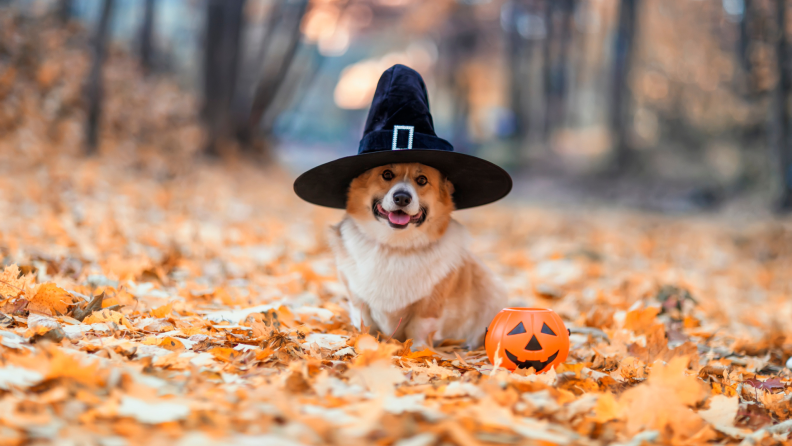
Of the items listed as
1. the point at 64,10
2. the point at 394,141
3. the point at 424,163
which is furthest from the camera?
the point at 64,10

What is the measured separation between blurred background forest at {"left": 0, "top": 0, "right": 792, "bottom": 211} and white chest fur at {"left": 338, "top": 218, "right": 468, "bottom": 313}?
599 centimetres

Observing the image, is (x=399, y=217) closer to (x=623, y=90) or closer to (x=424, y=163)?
(x=424, y=163)

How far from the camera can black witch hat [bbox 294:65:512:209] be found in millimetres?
2596

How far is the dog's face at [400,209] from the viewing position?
8.67 ft

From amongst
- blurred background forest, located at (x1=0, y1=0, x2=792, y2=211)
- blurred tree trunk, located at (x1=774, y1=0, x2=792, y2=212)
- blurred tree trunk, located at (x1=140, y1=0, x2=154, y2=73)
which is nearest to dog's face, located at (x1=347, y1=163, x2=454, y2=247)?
blurred background forest, located at (x1=0, y1=0, x2=792, y2=211)

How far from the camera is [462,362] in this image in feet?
7.98

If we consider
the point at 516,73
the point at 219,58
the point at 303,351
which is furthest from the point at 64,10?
the point at 516,73

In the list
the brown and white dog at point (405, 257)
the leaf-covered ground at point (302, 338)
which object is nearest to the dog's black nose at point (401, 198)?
the brown and white dog at point (405, 257)

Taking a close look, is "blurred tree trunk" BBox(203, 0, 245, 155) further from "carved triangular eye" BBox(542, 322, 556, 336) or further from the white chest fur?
"carved triangular eye" BBox(542, 322, 556, 336)

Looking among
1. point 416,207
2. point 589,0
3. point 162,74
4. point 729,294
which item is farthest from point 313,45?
point 416,207

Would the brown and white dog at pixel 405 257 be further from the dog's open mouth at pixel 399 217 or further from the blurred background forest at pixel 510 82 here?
the blurred background forest at pixel 510 82

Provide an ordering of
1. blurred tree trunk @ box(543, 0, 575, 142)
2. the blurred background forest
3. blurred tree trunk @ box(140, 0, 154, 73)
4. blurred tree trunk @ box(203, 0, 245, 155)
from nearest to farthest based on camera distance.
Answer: the blurred background forest → blurred tree trunk @ box(203, 0, 245, 155) → blurred tree trunk @ box(140, 0, 154, 73) → blurred tree trunk @ box(543, 0, 575, 142)

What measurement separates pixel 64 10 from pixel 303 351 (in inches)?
490

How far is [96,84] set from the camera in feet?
26.3
